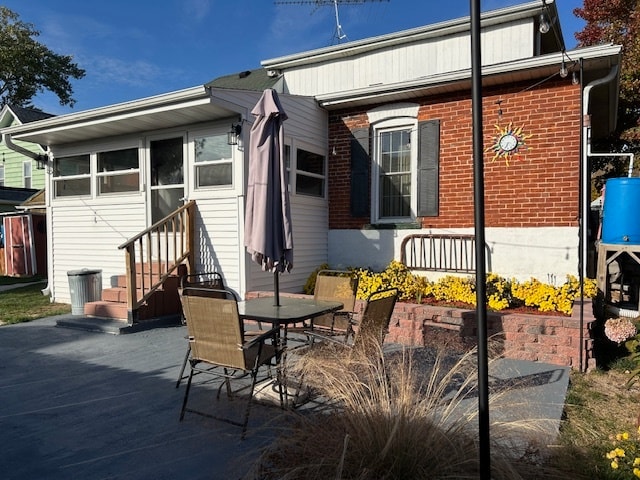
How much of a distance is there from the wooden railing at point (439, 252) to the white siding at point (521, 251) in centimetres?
11

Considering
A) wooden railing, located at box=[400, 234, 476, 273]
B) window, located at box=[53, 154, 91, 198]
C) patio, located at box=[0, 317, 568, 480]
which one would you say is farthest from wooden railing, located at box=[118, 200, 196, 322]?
wooden railing, located at box=[400, 234, 476, 273]

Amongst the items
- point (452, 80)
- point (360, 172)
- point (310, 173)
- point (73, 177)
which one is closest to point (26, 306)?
point (73, 177)

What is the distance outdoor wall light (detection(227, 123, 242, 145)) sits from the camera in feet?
22.0

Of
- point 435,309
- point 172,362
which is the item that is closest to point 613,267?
point 435,309

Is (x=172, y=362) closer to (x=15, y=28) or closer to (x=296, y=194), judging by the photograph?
(x=296, y=194)

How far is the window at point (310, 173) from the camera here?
775 centimetres

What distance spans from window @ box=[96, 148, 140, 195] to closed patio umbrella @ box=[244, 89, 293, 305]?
179 inches

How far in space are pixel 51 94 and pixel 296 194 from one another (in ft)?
84.7

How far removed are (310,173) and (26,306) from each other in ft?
18.8

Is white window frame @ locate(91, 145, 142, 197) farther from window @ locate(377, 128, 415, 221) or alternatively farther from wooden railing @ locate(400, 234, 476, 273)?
wooden railing @ locate(400, 234, 476, 273)

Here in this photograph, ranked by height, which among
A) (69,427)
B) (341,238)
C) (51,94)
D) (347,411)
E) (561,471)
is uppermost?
(51,94)

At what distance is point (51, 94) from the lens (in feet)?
88.6

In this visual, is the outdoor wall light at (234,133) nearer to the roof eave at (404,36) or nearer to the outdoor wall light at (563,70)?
the roof eave at (404,36)

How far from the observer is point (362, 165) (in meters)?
7.86
